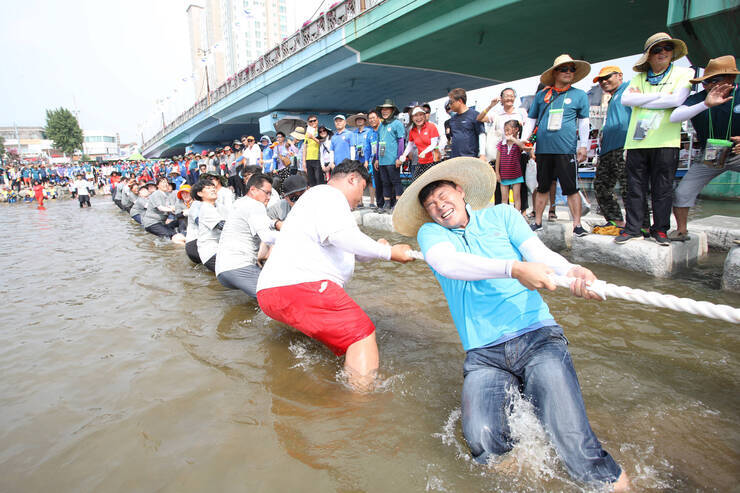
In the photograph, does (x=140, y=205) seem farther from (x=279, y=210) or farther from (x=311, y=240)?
(x=311, y=240)

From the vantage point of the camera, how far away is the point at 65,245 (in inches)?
350

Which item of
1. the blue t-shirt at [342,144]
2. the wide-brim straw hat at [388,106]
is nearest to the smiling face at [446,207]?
the wide-brim straw hat at [388,106]

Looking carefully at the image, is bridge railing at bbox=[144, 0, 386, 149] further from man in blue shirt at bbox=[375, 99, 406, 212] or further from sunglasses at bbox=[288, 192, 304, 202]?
sunglasses at bbox=[288, 192, 304, 202]

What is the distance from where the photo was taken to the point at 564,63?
461 cm

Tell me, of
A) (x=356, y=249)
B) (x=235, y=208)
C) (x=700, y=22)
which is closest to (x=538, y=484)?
(x=356, y=249)

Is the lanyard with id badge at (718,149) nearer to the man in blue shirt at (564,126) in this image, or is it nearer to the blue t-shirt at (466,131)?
the man in blue shirt at (564,126)

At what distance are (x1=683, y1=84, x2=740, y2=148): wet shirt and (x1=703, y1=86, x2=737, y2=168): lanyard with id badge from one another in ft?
0.07

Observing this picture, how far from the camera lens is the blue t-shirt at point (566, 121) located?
15.6 ft

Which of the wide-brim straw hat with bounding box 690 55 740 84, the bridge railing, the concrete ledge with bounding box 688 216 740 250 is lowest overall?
the concrete ledge with bounding box 688 216 740 250

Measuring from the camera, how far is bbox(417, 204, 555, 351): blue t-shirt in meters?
2.10

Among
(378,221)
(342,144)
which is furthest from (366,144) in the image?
(378,221)

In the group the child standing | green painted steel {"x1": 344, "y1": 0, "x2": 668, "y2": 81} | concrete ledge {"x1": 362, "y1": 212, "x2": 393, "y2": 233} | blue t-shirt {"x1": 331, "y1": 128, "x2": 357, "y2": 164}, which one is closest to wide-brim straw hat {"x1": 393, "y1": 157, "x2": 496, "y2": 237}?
the child standing

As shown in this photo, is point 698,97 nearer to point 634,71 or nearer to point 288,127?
point 634,71

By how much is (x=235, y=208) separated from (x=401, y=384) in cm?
276
